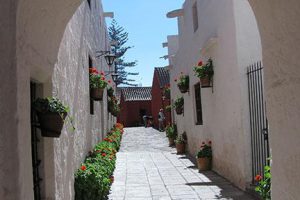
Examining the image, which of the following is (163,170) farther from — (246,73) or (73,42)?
(73,42)

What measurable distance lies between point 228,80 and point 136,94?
32.3m

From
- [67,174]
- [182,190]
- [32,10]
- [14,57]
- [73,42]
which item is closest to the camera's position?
[14,57]

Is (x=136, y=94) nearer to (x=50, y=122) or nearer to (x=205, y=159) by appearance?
(x=205, y=159)

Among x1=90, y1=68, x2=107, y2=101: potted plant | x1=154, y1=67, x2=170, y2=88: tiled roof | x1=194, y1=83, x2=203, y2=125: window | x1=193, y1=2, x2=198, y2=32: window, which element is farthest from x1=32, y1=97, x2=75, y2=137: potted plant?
x1=154, y1=67, x2=170, y2=88: tiled roof

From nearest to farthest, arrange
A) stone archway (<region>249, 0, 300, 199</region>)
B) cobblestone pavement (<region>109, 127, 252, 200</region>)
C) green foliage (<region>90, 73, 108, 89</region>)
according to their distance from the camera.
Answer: stone archway (<region>249, 0, 300, 199</region>)
cobblestone pavement (<region>109, 127, 252, 200</region>)
green foliage (<region>90, 73, 108, 89</region>)

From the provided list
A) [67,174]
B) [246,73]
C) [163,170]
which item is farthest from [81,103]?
[163,170]

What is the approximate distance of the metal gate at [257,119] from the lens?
691 cm

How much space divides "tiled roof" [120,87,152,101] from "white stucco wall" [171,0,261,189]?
91.2 feet

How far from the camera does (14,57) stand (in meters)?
2.64

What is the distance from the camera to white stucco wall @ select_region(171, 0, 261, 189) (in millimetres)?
7613

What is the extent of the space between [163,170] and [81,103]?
4157mm

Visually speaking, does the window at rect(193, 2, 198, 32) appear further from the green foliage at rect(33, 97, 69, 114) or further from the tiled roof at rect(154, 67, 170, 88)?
the tiled roof at rect(154, 67, 170, 88)

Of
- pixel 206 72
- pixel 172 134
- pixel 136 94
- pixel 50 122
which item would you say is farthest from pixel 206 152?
pixel 136 94

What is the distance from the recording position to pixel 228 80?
8.36m
